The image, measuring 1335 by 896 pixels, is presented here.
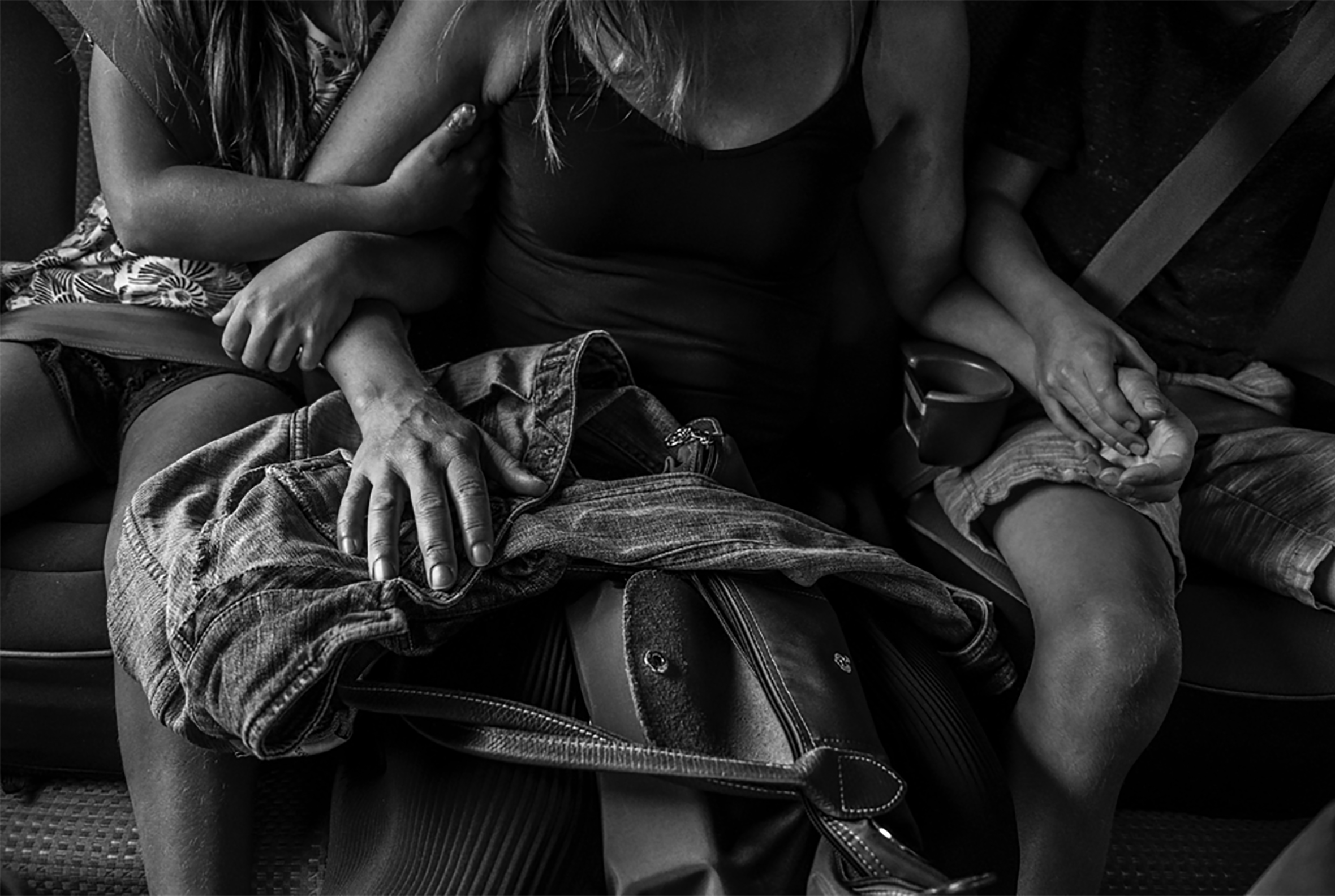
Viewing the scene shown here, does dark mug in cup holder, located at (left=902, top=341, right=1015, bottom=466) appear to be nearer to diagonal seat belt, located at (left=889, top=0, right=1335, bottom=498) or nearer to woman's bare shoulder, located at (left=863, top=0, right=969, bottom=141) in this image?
diagonal seat belt, located at (left=889, top=0, right=1335, bottom=498)

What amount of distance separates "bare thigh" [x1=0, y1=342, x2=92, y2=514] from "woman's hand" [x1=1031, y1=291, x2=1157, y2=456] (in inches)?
36.3

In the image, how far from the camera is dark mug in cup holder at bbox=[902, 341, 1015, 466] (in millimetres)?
1061

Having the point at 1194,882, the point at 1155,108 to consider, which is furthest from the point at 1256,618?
the point at 1155,108

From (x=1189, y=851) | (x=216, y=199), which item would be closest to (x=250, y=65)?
(x=216, y=199)

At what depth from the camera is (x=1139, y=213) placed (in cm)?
117

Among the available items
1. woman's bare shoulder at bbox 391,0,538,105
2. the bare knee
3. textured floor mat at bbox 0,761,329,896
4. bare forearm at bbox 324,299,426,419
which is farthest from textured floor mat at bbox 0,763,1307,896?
woman's bare shoulder at bbox 391,0,538,105

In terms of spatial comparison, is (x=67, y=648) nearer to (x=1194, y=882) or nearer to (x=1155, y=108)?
(x=1194, y=882)

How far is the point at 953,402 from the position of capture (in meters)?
1.05

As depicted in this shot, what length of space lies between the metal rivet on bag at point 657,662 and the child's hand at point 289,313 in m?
0.43

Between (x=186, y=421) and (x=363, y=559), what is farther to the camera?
(x=186, y=421)

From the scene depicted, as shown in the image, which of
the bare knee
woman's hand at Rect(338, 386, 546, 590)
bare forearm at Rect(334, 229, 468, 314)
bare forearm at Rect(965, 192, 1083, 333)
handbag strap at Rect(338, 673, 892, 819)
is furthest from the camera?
bare forearm at Rect(965, 192, 1083, 333)

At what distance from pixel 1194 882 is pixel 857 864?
23.0 inches

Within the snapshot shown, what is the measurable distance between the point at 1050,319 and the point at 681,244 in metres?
0.38

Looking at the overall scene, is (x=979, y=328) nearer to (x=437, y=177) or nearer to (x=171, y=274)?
(x=437, y=177)
